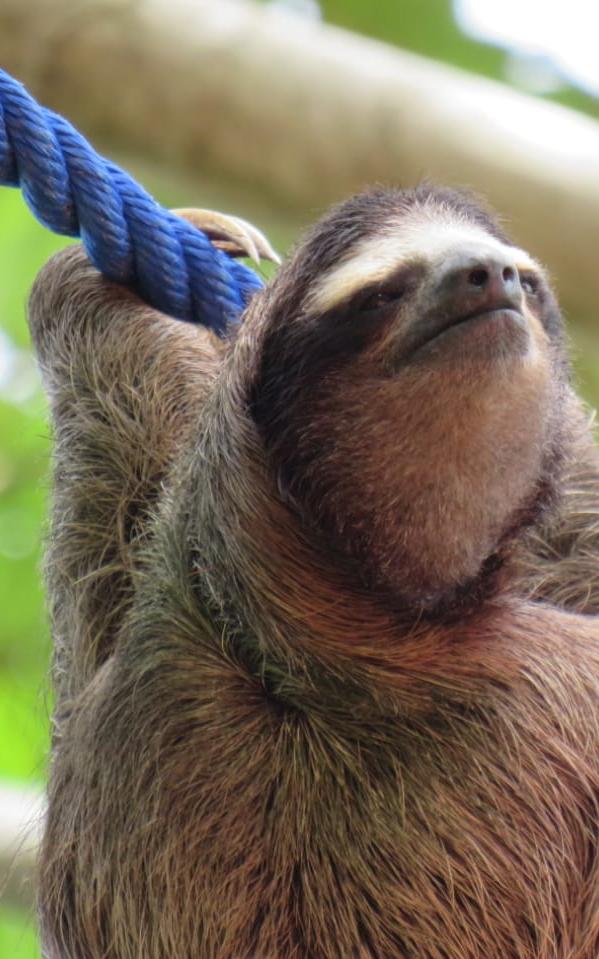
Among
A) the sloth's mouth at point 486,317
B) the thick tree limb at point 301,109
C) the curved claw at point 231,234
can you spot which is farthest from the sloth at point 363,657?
the thick tree limb at point 301,109

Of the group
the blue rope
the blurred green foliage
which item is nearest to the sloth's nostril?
the blue rope

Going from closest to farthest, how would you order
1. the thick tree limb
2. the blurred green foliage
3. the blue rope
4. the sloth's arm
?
the blue rope
the sloth's arm
the thick tree limb
the blurred green foliage

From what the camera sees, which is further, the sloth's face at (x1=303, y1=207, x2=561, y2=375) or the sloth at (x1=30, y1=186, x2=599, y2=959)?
the sloth at (x1=30, y1=186, x2=599, y2=959)

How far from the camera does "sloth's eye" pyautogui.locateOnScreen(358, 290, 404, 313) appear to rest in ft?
15.5

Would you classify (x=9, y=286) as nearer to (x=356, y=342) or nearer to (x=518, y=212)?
(x=518, y=212)

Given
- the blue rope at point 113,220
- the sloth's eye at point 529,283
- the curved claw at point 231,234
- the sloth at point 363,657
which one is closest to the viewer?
the sloth at point 363,657

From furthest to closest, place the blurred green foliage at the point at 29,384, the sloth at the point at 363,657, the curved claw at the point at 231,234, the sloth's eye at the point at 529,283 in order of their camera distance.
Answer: the blurred green foliage at the point at 29,384 → the curved claw at the point at 231,234 → the sloth's eye at the point at 529,283 → the sloth at the point at 363,657

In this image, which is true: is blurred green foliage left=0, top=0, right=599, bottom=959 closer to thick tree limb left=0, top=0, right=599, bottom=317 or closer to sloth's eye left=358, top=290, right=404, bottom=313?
thick tree limb left=0, top=0, right=599, bottom=317

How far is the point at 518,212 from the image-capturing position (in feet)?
22.7

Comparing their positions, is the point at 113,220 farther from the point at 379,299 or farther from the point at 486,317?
the point at 486,317

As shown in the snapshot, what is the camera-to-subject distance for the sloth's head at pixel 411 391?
4.56m

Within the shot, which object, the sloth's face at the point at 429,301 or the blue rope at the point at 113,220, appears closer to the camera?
the sloth's face at the point at 429,301

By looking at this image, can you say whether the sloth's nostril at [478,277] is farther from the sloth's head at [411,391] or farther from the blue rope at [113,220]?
the blue rope at [113,220]

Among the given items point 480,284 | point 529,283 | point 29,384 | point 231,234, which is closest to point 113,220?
point 231,234
